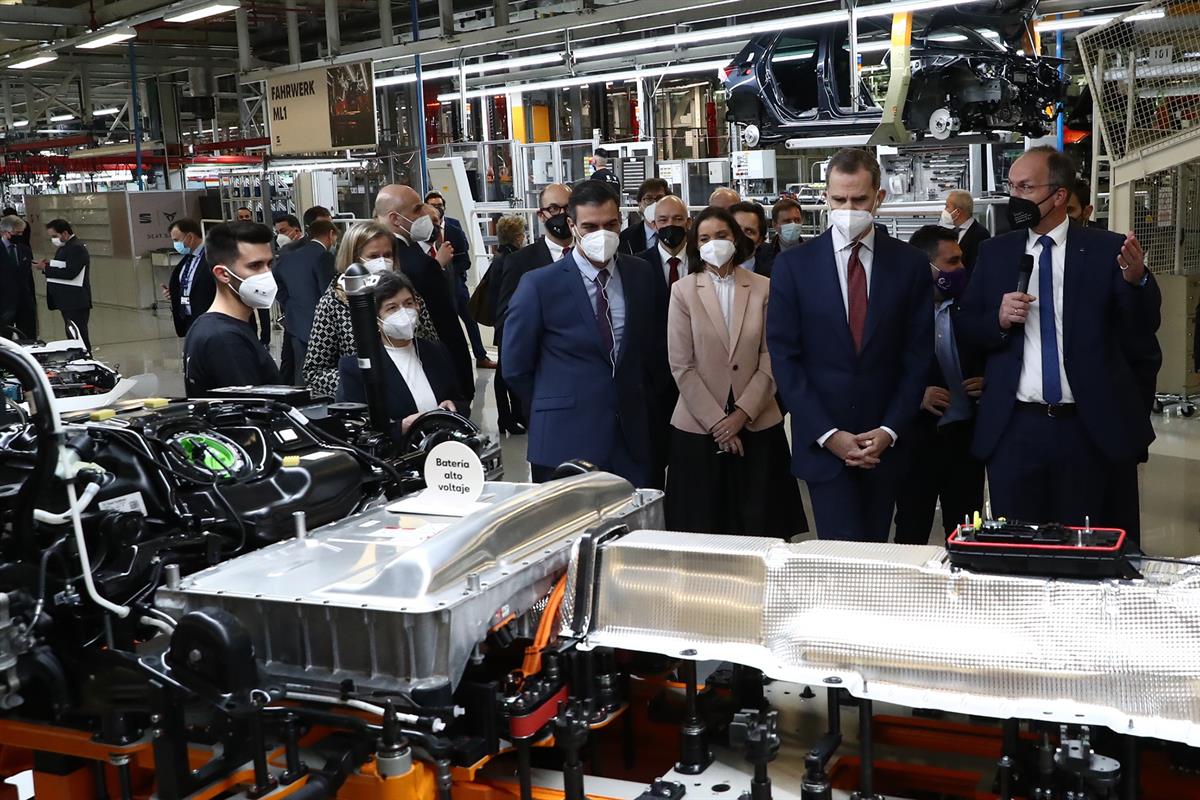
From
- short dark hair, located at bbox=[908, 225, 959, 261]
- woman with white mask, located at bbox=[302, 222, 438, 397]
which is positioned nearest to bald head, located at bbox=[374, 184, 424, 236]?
woman with white mask, located at bbox=[302, 222, 438, 397]

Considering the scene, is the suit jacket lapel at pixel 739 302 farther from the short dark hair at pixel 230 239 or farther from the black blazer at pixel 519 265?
the black blazer at pixel 519 265

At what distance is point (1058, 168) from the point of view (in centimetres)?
369

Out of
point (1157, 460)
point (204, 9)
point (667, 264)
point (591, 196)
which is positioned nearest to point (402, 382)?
point (591, 196)

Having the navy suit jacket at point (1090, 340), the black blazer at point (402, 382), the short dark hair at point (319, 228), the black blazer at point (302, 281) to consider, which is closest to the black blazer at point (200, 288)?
the short dark hair at point (319, 228)

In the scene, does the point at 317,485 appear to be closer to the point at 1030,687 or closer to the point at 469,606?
the point at 469,606

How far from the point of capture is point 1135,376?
3.83 metres

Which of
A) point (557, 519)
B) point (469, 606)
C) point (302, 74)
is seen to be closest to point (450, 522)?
point (557, 519)

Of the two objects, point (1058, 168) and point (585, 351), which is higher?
point (1058, 168)

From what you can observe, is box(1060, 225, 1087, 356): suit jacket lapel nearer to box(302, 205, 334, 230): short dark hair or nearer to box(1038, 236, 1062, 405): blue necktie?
box(1038, 236, 1062, 405): blue necktie

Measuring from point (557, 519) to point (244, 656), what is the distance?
770mm

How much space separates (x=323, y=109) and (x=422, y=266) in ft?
19.2

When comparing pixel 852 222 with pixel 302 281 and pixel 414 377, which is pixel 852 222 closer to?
pixel 414 377

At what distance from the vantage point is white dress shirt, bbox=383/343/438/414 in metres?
4.23

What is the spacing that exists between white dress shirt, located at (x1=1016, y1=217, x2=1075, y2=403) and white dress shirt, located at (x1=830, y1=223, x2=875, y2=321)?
0.48 m
